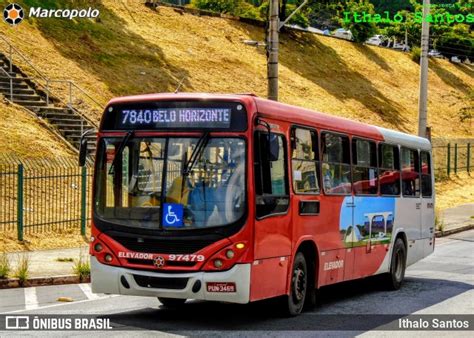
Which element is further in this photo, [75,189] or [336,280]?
[75,189]

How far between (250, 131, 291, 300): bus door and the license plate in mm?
274

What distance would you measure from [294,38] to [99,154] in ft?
160

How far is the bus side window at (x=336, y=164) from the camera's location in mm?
13844

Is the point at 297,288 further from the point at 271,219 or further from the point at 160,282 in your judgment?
the point at 160,282

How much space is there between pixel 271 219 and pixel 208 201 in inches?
37.5

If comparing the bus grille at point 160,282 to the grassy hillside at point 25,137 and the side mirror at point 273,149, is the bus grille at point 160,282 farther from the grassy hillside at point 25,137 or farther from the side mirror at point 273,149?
the grassy hillside at point 25,137

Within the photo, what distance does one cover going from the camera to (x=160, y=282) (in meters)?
11.4

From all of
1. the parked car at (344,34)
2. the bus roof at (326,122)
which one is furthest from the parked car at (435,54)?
the bus roof at (326,122)

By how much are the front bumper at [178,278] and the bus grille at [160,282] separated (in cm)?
1

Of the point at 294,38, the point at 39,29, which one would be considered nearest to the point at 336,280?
the point at 39,29

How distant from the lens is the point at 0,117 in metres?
28.6

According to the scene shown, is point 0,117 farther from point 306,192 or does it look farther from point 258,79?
point 258,79

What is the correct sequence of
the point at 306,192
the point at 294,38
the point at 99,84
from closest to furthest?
1. the point at 306,192
2. the point at 99,84
3. the point at 294,38

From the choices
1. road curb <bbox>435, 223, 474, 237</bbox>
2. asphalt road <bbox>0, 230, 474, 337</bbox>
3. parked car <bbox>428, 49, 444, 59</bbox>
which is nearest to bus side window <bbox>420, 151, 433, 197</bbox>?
asphalt road <bbox>0, 230, 474, 337</bbox>
